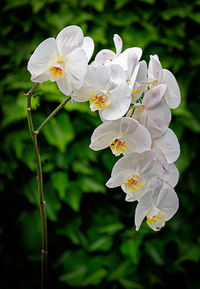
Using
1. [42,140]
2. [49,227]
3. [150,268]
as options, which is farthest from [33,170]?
[150,268]

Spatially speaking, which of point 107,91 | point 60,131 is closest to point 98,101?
point 107,91

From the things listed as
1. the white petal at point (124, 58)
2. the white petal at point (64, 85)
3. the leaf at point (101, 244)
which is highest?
the white petal at point (124, 58)

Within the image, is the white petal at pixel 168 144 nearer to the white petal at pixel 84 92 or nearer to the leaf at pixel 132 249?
the white petal at pixel 84 92

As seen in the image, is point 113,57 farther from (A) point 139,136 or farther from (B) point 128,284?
(B) point 128,284

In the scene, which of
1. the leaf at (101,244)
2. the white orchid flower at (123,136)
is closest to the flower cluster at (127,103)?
the white orchid flower at (123,136)

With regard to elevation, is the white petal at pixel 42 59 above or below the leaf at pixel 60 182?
above

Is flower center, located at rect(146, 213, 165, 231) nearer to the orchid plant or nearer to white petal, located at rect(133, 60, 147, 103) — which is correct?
the orchid plant
